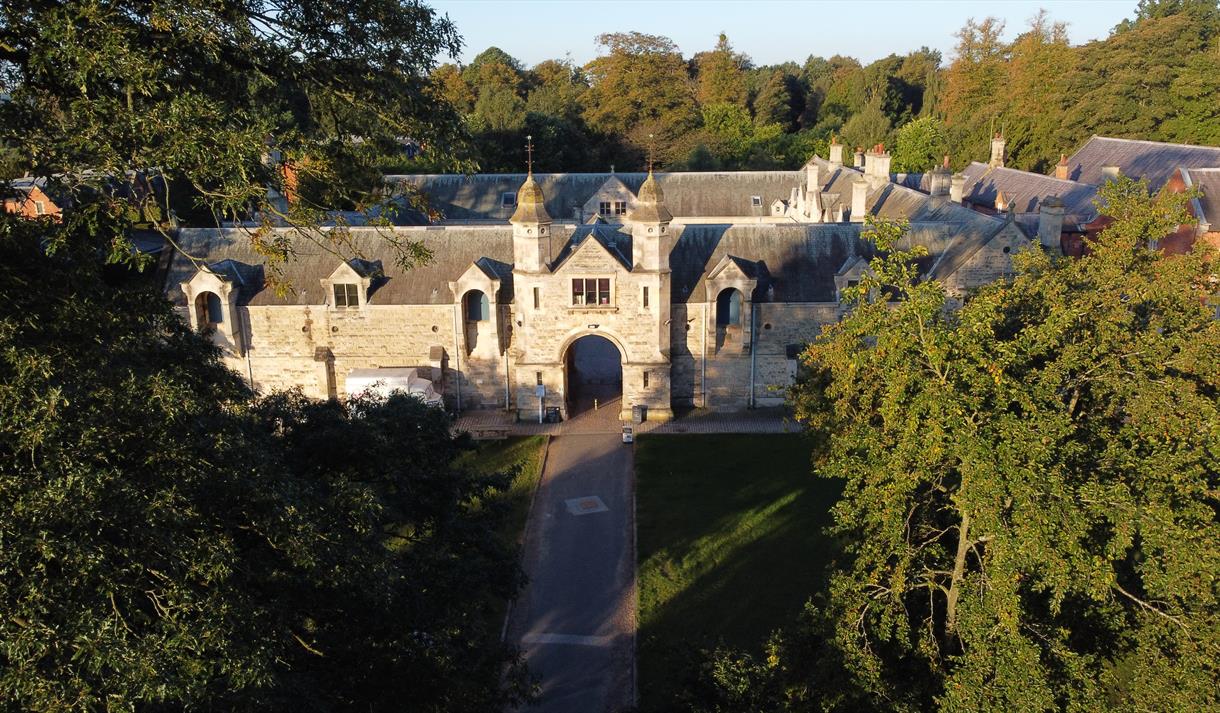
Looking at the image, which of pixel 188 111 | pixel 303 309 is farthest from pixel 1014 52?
pixel 188 111

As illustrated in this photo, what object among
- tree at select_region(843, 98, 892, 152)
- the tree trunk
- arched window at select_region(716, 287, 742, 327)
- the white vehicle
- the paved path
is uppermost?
tree at select_region(843, 98, 892, 152)

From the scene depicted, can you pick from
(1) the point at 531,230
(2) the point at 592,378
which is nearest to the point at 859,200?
(2) the point at 592,378

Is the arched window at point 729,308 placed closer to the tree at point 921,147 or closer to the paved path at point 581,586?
the paved path at point 581,586

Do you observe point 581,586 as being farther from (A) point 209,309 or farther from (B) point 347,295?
(A) point 209,309

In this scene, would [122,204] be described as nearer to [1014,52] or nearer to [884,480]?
[884,480]

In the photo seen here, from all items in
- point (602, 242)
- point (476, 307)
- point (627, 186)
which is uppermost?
point (627, 186)

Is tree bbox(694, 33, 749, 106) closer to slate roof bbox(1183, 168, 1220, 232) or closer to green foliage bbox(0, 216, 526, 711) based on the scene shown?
slate roof bbox(1183, 168, 1220, 232)

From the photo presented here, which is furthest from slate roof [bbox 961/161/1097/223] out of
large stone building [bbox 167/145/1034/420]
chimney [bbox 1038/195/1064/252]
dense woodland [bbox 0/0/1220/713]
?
dense woodland [bbox 0/0/1220/713]
